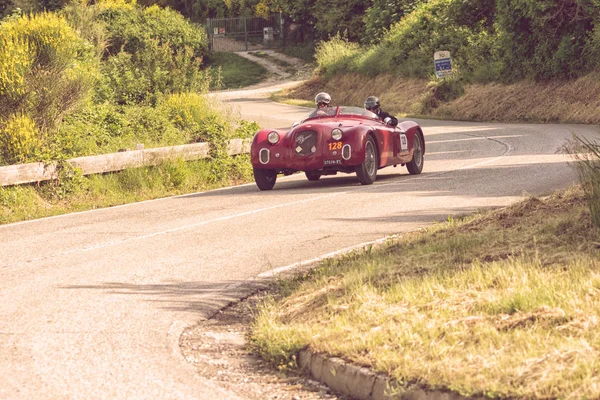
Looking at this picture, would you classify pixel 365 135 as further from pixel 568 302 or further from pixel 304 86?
pixel 304 86

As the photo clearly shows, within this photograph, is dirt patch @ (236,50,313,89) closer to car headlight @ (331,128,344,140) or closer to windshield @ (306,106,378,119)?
windshield @ (306,106,378,119)

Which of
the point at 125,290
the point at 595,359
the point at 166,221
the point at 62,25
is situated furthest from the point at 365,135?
the point at 595,359

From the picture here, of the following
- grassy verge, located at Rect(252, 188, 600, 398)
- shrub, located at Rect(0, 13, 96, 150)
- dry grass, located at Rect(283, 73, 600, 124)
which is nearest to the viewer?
grassy verge, located at Rect(252, 188, 600, 398)

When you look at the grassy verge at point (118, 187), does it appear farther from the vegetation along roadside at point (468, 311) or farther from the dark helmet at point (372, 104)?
the vegetation along roadside at point (468, 311)

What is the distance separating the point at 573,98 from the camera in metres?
36.5

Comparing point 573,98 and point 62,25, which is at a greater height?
point 62,25

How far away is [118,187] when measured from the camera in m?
18.7

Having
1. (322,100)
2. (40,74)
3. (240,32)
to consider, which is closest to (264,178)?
(322,100)

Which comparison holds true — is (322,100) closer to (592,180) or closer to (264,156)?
(264,156)

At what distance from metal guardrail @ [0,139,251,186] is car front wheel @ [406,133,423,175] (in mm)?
3359

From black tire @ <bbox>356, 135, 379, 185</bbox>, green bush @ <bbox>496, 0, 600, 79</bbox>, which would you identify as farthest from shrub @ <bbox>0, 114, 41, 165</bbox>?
green bush @ <bbox>496, 0, 600, 79</bbox>

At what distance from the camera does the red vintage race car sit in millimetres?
17812

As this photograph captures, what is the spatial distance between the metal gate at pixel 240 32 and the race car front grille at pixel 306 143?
58.7 m

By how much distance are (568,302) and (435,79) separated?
40616 mm
